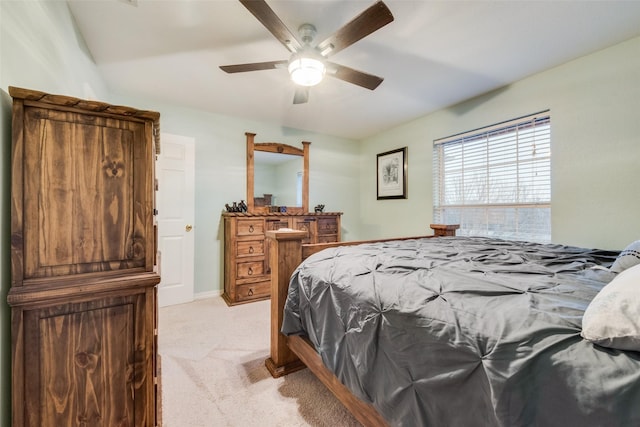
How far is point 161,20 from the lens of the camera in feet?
6.14

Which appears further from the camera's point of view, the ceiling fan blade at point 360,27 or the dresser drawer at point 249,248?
the dresser drawer at point 249,248

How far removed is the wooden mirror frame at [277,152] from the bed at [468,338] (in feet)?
7.70

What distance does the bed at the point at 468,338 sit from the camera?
569mm

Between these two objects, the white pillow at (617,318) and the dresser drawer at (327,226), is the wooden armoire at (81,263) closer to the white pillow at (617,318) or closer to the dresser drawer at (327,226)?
the white pillow at (617,318)

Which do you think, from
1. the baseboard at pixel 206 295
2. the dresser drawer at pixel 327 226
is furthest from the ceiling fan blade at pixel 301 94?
the baseboard at pixel 206 295

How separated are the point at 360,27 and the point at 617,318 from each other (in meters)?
1.69

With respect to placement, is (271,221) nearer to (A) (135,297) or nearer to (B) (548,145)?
(A) (135,297)

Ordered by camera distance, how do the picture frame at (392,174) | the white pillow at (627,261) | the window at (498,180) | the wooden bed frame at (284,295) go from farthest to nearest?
the picture frame at (392,174) → the window at (498,180) → the wooden bed frame at (284,295) → the white pillow at (627,261)

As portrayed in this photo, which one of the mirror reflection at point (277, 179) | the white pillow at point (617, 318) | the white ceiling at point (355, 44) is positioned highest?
the white ceiling at point (355, 44)

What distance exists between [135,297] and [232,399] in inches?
37.9

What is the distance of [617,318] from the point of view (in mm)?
576

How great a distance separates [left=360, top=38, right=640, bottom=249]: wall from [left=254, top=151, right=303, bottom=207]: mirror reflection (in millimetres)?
2586

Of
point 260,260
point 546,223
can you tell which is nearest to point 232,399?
point 260,260

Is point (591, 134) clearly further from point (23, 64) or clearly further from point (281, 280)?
point (23, 64)
